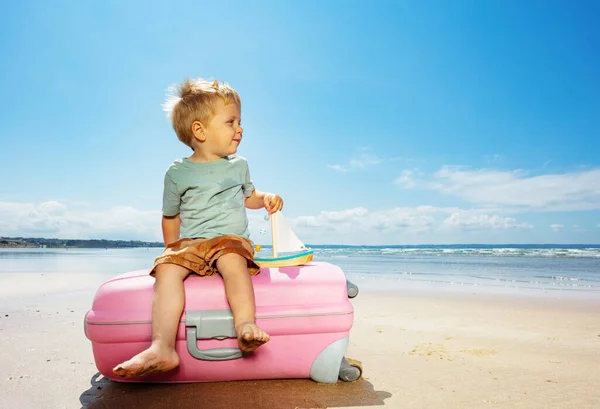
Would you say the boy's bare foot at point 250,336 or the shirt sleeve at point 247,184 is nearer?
the boy's bare foot at point 250,336

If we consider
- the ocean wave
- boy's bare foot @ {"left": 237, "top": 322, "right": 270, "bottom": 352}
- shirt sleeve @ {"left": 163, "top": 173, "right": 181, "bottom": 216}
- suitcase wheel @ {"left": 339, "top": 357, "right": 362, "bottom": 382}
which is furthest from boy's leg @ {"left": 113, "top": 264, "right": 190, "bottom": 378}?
the ocean wave

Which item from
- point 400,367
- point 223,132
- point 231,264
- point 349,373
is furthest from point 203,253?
point 400,367

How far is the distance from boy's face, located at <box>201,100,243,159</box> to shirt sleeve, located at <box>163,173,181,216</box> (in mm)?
262

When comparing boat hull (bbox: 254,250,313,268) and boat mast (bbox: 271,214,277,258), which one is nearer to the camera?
boat hull (bbox: 254,250,313,268)

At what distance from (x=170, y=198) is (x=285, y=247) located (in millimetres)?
729

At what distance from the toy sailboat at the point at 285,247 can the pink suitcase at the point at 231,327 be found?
0.15m

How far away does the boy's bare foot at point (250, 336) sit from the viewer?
77.4 inches

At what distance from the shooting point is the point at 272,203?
267 cm

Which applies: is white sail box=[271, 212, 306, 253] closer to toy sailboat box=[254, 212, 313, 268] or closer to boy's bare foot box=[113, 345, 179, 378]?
toy sailboat box=[254, 212, 313, 268]

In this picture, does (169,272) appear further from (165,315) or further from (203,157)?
(203,157)

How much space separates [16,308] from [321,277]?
162 inches

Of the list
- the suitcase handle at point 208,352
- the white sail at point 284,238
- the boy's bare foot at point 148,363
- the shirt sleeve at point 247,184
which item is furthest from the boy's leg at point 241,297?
the shirt sleeve at point 247,184

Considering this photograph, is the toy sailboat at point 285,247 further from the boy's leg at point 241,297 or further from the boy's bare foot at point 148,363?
the boy's bare foot at point 148,363

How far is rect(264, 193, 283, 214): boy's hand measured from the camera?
105 inches
